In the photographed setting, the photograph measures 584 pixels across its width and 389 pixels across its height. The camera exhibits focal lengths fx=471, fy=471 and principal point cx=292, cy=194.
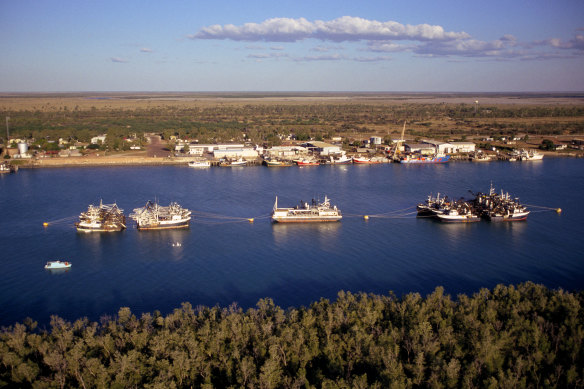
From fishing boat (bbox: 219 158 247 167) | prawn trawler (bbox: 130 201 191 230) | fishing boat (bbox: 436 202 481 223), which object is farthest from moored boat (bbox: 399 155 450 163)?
prawn trawler (bbox: 130 201 191 230)

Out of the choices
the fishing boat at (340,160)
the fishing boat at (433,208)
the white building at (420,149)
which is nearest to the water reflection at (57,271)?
the fishing boat at (433,208)

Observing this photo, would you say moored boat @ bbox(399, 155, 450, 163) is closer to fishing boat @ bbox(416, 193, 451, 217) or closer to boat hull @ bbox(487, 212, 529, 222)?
fishing boat @ bbox(416, 193, 451, 217)

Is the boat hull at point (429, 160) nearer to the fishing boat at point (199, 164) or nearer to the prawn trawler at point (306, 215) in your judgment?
the fishing boat at point (199, 164)

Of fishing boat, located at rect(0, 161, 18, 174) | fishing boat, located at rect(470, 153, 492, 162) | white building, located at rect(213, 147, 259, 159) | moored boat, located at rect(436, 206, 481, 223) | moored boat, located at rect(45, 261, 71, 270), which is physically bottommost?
moored boat, located at rect(45, 261, 71, 270)

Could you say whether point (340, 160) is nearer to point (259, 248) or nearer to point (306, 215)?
point (306, 215)

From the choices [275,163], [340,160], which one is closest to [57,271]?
[275,163]
